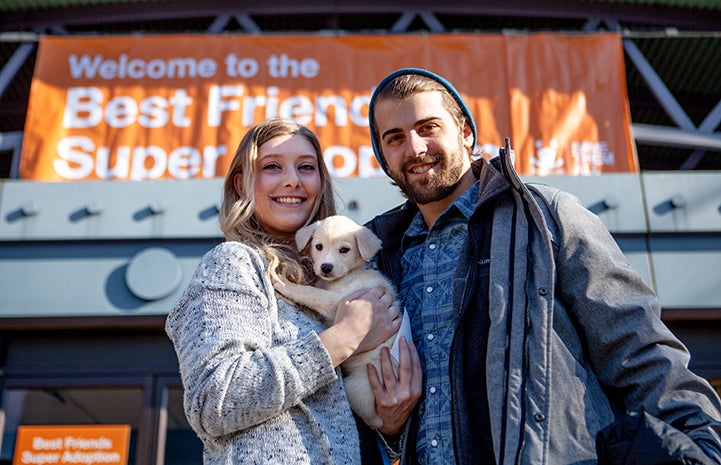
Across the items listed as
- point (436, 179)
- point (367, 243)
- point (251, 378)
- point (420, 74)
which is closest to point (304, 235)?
point (367, 243)

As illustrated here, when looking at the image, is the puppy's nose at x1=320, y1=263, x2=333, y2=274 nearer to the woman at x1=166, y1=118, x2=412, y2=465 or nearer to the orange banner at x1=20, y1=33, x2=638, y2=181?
the woman at x1=166, y1=118, x2=412, y2=465

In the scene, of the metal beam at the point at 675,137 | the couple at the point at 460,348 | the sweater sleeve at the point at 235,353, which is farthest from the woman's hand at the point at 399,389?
the metal beam at the point at 675,137

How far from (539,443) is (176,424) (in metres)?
6.30

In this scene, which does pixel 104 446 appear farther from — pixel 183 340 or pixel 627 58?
pixel 627 58

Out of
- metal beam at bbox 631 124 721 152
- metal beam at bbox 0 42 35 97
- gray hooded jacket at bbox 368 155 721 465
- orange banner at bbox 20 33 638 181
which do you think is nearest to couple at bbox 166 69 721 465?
gray hooded jacket at bbox 368 155 721 465

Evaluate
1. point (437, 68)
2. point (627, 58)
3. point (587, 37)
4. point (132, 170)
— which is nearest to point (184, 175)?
point (132, 170)

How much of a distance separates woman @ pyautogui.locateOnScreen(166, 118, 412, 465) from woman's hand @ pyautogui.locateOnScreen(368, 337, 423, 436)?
125mm

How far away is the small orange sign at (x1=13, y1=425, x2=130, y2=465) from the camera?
730 centimetres

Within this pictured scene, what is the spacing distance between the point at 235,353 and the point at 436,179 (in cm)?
116

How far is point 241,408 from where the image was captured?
84.5 inches

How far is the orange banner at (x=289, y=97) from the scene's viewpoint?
829 cm

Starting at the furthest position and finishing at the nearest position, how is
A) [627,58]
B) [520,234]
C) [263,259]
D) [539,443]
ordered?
[627,58] → [263,259] → [520,234] → [539,443]

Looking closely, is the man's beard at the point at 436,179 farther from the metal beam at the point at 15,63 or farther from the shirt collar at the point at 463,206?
the metal beam at the point at 15,63

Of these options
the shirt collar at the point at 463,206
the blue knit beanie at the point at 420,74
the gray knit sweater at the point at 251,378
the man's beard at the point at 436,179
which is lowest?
the gray knit sweater at the point at 251,378
